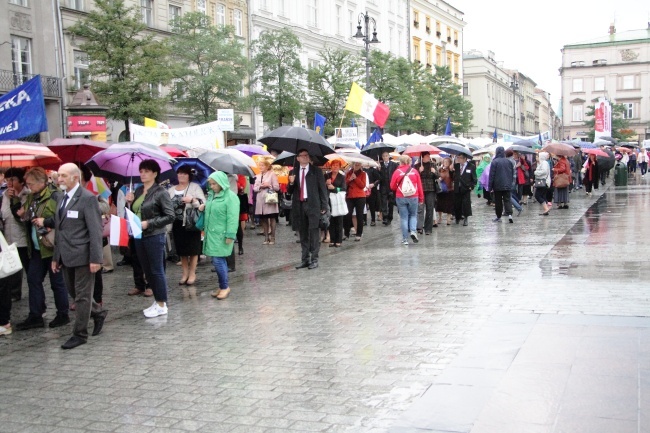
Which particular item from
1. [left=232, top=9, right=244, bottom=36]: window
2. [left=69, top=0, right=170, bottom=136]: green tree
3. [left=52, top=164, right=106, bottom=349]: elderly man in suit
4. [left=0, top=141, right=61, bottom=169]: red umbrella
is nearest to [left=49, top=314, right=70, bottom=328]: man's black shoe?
[left=52, top=164, right=106, bottom=349]: elderly man in suit

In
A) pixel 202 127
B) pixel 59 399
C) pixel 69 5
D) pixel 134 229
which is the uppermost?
pixel 69 5

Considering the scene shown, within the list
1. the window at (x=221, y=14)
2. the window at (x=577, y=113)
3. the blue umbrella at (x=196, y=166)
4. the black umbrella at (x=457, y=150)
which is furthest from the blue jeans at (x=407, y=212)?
the window at (x=577, y=113)

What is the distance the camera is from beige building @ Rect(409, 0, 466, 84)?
224ft

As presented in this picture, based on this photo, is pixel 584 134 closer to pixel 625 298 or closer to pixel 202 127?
pixel 202 127

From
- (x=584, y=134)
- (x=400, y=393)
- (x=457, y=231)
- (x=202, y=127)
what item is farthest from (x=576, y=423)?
(x=584, y=134)

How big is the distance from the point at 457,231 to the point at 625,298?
361 inches

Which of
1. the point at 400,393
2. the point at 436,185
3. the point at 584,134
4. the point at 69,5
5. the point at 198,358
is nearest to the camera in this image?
the point at 400,393

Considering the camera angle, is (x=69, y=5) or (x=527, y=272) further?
(x=69, y=5)

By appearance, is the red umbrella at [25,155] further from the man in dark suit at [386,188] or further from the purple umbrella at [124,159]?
the man in dark suit at [386,188]

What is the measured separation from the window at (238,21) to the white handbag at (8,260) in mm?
35241

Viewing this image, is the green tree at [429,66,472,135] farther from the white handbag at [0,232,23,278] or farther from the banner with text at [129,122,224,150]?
the white handbag at [0,232,23,278]

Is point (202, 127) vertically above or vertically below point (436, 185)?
above

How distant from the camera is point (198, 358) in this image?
6.49m

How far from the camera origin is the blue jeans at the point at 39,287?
8094 mm
